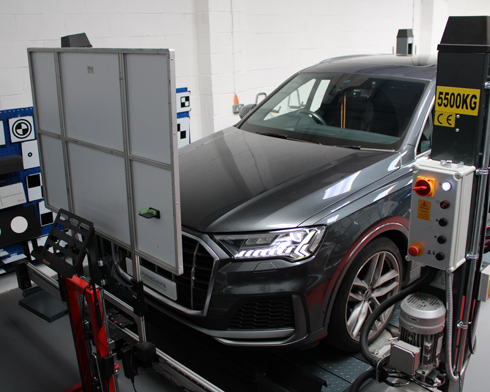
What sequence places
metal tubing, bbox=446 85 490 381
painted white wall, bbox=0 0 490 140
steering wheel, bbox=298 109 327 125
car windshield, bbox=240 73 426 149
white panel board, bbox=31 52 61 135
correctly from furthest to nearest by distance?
painted white wall, bbox=0 0 490 140 → steering wheel, bbox=298 109 327 125 → car windshield, bbox=240 73 426 149 → white panel board, bbox=31 52 61 135 → metal tubing, bbox=446 85 490 381

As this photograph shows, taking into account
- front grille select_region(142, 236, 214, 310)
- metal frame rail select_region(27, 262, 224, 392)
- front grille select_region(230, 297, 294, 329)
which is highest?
front grille select_region(142, 236, 214, 310)

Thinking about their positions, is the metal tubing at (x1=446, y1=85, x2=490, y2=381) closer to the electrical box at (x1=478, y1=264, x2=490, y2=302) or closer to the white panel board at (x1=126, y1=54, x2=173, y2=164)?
the electrical box at (x1=478, y1=264, x2=490, y2=302)

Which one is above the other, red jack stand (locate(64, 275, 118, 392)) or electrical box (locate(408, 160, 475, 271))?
electrical box (locate(408, 160, 475, 271))

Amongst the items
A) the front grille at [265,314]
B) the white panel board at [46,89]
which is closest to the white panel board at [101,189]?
the white panel board at [46,89]

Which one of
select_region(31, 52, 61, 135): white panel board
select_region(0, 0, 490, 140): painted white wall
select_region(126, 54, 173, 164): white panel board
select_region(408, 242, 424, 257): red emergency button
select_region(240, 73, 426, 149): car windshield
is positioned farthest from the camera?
select_region(0, 0, 490, 140): painted white wall

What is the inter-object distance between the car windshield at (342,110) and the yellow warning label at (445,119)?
102cm

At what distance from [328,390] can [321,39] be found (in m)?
5.64

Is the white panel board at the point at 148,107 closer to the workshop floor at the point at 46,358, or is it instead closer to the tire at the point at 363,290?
the tire at the point at 363,290

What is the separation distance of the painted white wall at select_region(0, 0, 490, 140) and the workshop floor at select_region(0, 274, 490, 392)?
1.71 metres

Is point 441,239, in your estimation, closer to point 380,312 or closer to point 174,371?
point 380,312

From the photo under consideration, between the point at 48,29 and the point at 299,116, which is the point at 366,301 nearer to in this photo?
the point at 299,116

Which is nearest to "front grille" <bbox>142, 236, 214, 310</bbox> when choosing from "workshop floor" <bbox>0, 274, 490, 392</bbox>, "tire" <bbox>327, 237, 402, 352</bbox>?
"workshop floor" <bbox>0, 274, 490, 392</bbox>

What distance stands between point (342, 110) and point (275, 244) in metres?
1.55

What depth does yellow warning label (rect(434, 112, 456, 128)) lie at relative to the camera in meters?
2.31
